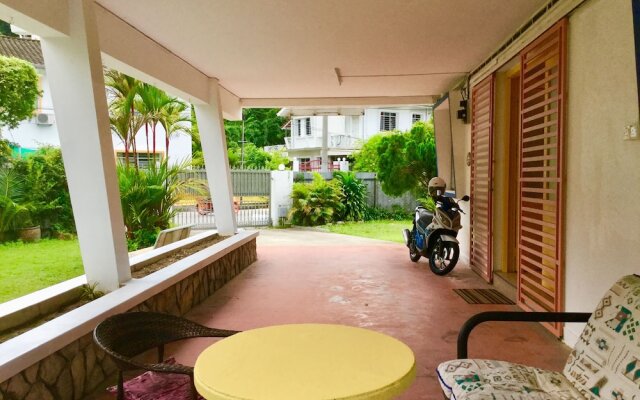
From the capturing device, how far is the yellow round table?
1507 mm

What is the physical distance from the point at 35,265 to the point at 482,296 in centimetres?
586

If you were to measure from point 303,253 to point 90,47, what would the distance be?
5424 millimetres

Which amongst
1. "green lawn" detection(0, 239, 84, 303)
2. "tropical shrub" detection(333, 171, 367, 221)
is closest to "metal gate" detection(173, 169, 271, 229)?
"tropical shrub" detection(333, 171, 367, 221)

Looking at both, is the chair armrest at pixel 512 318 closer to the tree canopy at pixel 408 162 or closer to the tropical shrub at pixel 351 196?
the tree canopy at pixel 408 162

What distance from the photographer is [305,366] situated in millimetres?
1705

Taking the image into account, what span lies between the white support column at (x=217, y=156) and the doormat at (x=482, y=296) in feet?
12.6

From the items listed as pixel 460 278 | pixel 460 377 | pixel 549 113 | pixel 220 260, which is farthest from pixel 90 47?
pixel 460 278

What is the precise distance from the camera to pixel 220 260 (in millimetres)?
5750

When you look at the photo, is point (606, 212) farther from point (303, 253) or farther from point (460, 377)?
point (303, 253)

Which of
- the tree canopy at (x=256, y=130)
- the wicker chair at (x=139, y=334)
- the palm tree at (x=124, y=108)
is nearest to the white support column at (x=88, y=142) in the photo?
the wicker chair at (x=139, y=334)

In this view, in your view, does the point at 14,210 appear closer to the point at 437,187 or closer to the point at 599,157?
the point at 437,187

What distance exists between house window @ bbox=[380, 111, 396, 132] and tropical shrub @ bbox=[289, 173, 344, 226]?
13.1 m

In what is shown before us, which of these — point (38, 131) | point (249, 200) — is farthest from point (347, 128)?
point (38, 131)

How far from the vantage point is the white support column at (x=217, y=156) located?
7214 millimetres
